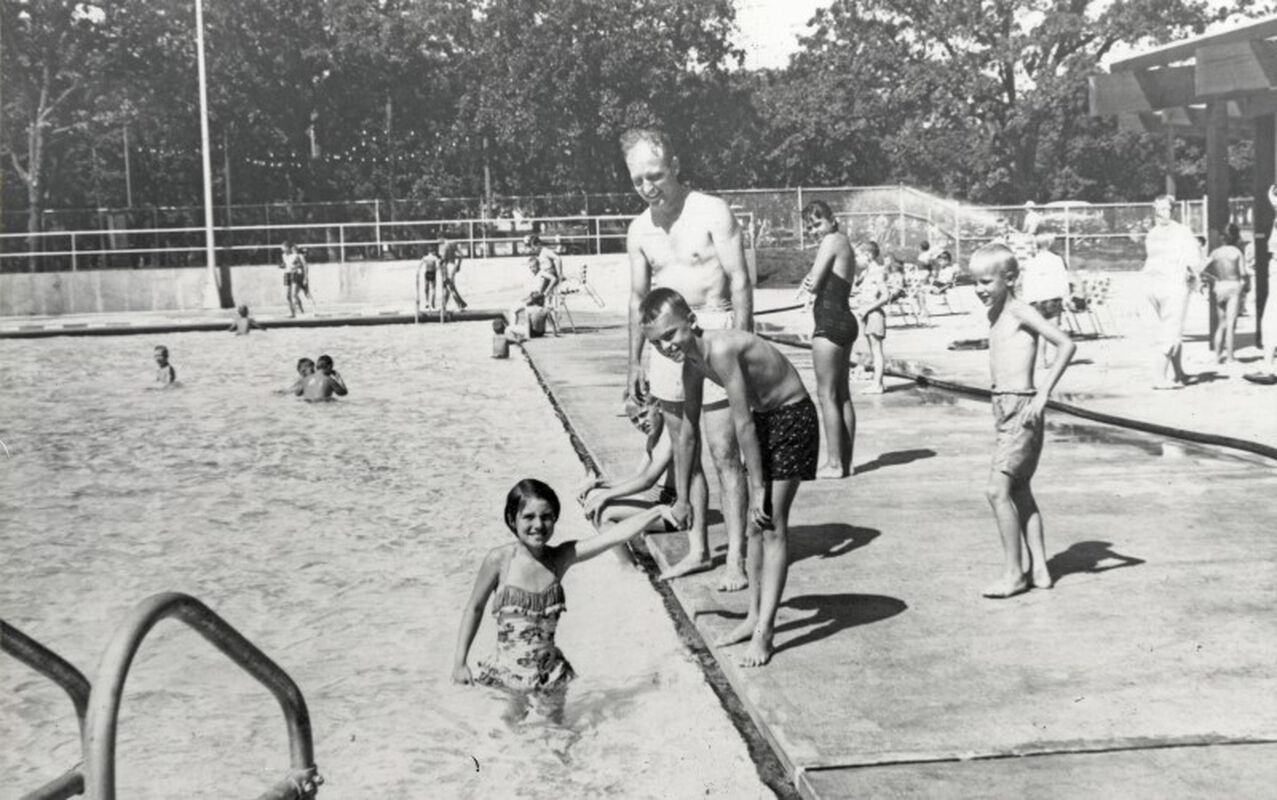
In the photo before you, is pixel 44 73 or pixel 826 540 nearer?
pixel 826 540

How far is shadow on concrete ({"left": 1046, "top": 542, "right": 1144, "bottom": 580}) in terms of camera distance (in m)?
6.94

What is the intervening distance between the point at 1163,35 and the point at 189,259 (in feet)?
→ 122

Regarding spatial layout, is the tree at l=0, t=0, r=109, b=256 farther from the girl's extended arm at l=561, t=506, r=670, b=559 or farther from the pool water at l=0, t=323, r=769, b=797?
the girl's extended arm at l=561, t=506, r=670, b=559

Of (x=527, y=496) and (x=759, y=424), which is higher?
(x=759, y=424)

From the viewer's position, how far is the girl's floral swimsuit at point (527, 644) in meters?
5.74

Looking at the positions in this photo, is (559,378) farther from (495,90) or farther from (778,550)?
(495,90)

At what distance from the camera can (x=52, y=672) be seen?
3.40 meters

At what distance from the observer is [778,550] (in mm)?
5559

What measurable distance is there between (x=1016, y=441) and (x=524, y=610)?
2144 millimetres

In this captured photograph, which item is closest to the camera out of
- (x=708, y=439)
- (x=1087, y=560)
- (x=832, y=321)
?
(x=708, y=439)

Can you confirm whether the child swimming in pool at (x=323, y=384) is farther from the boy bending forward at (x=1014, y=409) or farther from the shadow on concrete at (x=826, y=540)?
the boy bending forward at (x=1014, y=409)

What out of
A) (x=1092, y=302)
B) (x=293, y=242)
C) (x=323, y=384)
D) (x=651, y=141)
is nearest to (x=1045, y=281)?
(x=1092, y=302)

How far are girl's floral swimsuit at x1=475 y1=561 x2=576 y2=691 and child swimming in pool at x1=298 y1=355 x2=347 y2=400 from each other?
1114 cm

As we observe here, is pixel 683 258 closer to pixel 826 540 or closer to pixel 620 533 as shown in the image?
pixel 826 540
